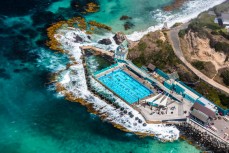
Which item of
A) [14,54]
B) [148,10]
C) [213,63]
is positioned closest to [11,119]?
[14,54]

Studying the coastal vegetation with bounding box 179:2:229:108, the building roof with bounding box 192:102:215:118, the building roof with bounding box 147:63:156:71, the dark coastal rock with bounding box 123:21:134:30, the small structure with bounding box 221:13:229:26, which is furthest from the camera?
the dark coastal rock with bounding box 123:21:134:30

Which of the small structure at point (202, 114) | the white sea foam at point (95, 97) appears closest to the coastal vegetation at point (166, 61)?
the small structure at point (202, 114)

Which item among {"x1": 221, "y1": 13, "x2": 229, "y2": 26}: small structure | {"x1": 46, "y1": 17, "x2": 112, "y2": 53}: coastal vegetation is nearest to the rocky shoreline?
{"x1": 221, "y1": 13, "x2": 229, "y2": 26}: small structure

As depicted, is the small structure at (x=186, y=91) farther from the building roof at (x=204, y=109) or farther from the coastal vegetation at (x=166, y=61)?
the building roof at (x=204, y=109)

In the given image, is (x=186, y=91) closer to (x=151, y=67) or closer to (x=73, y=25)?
(x=151, y=67)

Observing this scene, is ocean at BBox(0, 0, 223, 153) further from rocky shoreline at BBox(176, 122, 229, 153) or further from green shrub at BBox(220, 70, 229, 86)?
green shrub at BBox(220, 70, 229, 86)

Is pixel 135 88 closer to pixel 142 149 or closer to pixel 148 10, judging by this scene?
pixel 142 149

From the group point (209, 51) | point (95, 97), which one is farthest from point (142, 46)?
point (95, 97)
